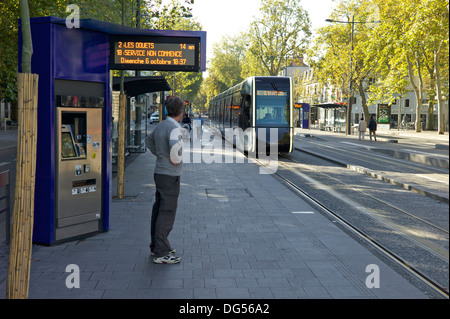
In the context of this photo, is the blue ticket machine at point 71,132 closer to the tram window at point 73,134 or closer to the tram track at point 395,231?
the tram window at point 73,134

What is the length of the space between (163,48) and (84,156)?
199 centimetres

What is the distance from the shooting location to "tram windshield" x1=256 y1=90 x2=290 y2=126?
59.7 feet

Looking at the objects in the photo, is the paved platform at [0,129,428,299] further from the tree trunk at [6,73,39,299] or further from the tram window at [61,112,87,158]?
the tram window at [61,112,87,158]

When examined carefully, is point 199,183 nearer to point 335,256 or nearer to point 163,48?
point 163,48

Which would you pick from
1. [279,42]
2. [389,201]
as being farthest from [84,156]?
[279,42]

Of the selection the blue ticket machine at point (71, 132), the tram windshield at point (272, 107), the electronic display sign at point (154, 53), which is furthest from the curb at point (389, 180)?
the blue ticket machine at point (71, 132)

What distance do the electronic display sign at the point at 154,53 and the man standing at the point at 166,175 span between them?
1.82 m

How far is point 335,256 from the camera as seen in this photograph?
569 centimetres

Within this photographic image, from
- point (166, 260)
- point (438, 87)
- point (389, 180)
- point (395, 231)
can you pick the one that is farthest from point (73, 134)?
point (438, 87)

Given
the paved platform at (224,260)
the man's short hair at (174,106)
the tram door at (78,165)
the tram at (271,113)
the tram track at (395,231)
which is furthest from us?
the tram at (271,113)

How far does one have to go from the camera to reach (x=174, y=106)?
5.54 metres

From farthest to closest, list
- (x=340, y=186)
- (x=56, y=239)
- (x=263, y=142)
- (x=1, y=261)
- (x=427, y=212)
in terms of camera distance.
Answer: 1. (x=263, y=142)
2. (x=340, y=186)
3. (x=427, y=212)
4. (x=56, y=239)
5. (x=1, y=261)

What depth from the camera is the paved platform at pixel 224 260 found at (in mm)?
4492

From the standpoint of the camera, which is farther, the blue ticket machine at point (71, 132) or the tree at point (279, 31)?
the tree at point (279, 31)
